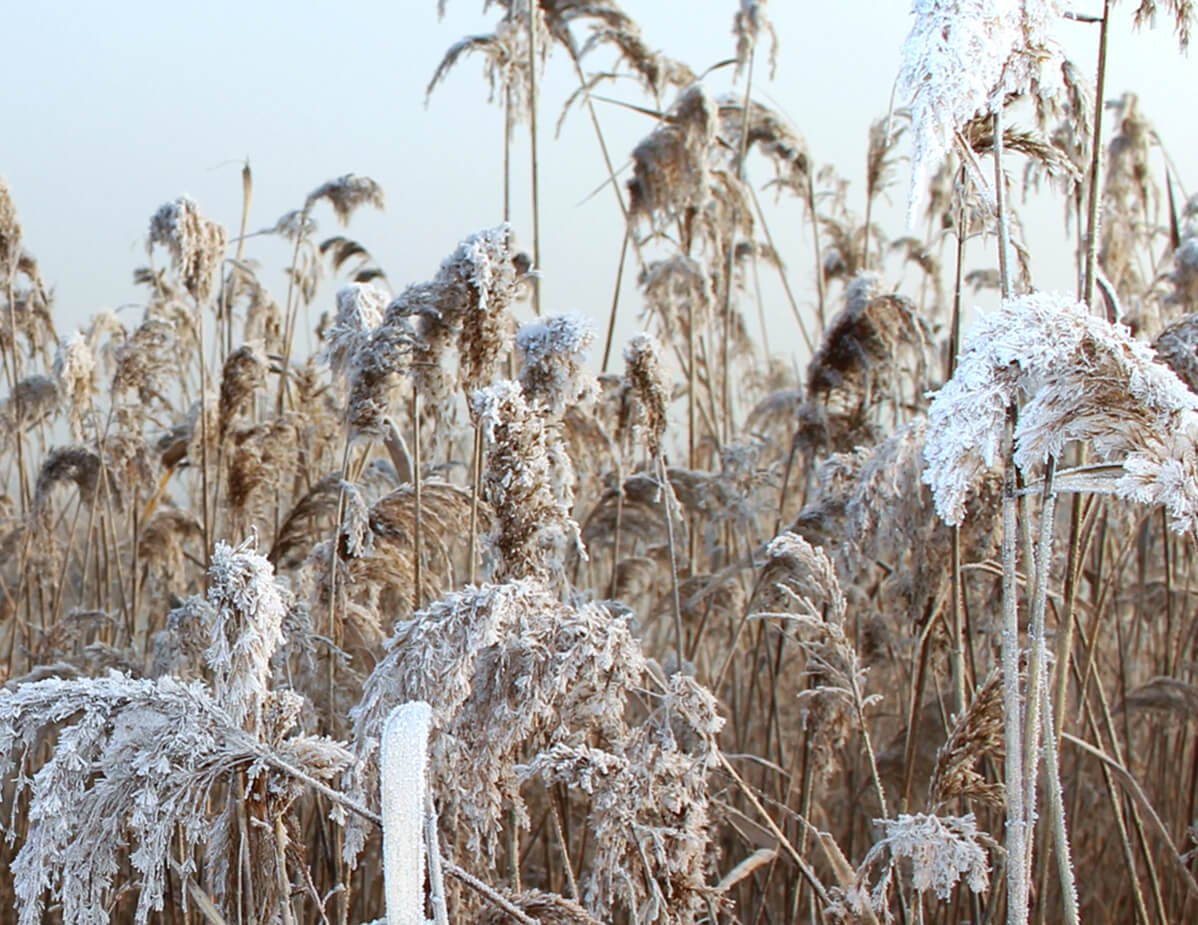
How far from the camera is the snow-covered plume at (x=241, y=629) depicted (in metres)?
1.25

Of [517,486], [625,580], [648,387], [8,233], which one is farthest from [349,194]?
[517,486]

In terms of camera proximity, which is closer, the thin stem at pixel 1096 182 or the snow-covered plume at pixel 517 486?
the thin stem at pixel 1096 182

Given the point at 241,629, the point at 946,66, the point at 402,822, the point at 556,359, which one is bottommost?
the point at 402,822

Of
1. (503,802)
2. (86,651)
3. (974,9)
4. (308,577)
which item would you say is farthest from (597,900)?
(86,651)

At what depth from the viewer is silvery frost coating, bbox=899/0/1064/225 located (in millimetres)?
1116

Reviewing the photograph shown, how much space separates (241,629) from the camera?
49.8 inches

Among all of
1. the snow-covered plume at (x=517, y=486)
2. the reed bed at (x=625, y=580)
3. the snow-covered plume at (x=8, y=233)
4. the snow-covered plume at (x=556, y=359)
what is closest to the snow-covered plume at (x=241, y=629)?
the reed bed at (x=625, y=580)

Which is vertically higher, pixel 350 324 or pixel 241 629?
pixel 350 324

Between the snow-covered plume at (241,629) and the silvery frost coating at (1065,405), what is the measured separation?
728 mm

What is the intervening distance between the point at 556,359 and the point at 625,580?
192 cm

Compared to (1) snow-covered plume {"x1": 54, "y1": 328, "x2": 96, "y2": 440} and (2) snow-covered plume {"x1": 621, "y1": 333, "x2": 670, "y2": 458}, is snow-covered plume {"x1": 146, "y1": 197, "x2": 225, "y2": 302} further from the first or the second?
(2) snow-covered plume {"x1": 621, "y1": 333, "x2": 670, "y2": 458}

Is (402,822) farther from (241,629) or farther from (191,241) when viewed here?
(191,241)

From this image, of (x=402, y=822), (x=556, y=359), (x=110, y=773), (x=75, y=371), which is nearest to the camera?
(x=402, y=822)

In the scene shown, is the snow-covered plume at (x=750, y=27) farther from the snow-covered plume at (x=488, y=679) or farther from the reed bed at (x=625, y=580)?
the snow-covered plume at (x=488, y=679)
